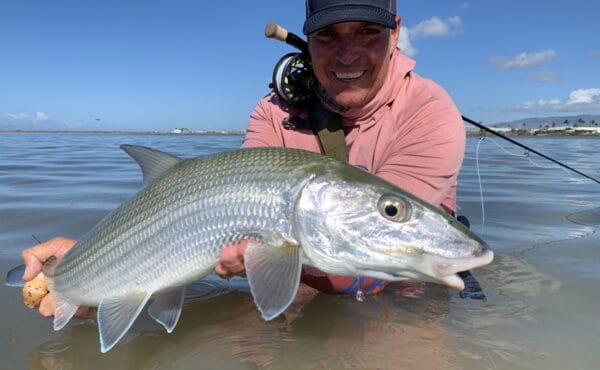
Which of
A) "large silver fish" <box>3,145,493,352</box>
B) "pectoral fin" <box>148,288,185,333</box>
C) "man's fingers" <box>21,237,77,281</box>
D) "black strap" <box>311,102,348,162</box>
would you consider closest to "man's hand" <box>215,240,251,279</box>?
"large silver fish" <box>3,145,493,352</box>

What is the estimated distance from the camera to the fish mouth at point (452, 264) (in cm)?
225

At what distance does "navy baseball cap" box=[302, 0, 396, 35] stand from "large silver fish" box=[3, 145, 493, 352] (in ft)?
3.75

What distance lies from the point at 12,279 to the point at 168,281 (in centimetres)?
128

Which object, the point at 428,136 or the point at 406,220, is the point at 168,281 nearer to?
the point at 406,220

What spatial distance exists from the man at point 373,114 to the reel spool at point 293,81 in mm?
163

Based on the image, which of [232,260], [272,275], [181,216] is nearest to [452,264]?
[272,275]

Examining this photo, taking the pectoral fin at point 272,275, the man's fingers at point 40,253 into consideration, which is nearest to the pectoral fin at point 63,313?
the man's fingers at point 40,253

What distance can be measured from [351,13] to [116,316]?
7.86ft

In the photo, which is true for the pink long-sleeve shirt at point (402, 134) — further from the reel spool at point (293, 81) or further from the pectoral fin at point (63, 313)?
the pectoral fin at point (63, 313)

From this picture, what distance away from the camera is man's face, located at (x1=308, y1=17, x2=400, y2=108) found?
3574 millimetres

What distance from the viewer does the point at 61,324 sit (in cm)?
316

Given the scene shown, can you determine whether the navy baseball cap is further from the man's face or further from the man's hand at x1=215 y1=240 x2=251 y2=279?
the man's hand at x1=215 y1=240 x2=251 y2=279

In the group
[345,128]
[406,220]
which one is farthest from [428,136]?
[406,220]

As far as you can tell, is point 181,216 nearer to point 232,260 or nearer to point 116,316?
point 232,260
